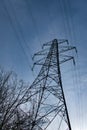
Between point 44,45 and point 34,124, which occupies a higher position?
point 44,45

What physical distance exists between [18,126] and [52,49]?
640cm

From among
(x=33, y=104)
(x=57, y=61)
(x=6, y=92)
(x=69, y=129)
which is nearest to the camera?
(x=69, y=129)

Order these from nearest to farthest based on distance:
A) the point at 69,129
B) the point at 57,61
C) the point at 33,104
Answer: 1. the point at 69,129
2. the point at 57,61
3. the point at 33,104

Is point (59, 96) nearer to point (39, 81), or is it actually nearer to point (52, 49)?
point (39, 81)

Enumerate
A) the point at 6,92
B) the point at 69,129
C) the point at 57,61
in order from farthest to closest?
the point at 57,61 < the point at 6,92 < the point at 69,129

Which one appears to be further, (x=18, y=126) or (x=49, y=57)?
(x=49, y=57)

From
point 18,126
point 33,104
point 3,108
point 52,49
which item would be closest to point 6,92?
point 3,108

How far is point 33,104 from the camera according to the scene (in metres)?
19.4

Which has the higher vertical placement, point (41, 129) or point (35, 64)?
point (35, 64)

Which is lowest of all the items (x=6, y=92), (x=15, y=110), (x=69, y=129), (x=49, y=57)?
(x=69, y=129)

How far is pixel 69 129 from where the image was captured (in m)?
15.3

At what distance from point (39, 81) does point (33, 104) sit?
319 centimetres

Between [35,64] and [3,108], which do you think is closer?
[3,108]

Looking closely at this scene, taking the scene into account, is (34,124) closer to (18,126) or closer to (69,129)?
(18,126)
